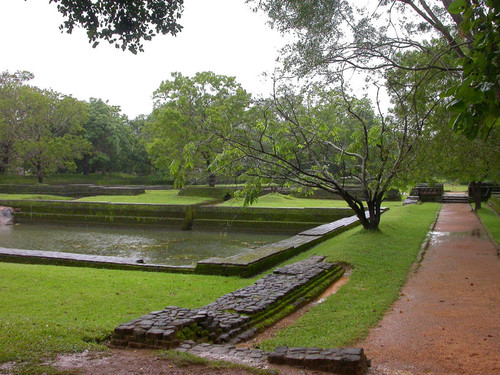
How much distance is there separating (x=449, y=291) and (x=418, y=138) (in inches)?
180

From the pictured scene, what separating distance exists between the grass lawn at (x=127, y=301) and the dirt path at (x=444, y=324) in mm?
261

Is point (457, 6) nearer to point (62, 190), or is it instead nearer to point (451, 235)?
point (451, 235)

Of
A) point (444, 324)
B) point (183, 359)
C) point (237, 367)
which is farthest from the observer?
point (444, 324)

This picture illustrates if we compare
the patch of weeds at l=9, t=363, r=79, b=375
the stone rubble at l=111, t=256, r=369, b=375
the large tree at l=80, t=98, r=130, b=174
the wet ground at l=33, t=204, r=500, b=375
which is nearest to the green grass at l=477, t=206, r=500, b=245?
the wet ground at l=33, t=204, r=500, b=375

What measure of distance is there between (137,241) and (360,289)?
398 inches

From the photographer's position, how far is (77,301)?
5570 mm

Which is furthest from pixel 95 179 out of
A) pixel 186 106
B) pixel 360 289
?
pixel 360 289

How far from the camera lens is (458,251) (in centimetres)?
945

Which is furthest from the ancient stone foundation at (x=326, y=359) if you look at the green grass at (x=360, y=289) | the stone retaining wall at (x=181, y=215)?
the stone retaining wall at (x=181, y=215)

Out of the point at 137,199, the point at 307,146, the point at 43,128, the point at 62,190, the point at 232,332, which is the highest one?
the point at 43,128

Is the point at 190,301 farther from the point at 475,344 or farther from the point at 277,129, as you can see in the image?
the point at 277,129

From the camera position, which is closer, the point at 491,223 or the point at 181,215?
the point at 491,223

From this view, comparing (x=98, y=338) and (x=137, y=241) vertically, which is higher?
(x=98, y=338)

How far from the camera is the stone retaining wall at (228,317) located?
13.1ft
